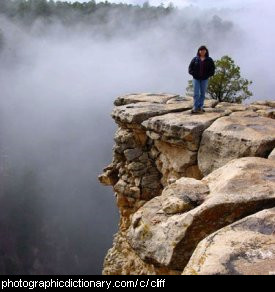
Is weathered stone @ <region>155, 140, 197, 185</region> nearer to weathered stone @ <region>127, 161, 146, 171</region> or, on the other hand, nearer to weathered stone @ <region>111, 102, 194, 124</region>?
weathered stone @ <region>127, 161, 146, 171</region>

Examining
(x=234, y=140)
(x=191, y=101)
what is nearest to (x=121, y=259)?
(x=191, y=101)

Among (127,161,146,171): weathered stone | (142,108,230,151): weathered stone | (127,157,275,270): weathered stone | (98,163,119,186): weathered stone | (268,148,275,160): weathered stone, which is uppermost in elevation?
(142,108,230,151): weathered stone

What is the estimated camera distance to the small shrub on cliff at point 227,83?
2297 centimetres

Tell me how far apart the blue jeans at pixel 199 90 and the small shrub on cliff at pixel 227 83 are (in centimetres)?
828

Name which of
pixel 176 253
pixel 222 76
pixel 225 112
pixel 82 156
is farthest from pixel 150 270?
pixel 82 156

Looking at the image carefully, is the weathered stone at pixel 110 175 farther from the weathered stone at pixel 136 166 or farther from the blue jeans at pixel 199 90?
the blue jeans at pixel 199 90

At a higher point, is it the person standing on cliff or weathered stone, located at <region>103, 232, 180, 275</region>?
the person standing on cliff

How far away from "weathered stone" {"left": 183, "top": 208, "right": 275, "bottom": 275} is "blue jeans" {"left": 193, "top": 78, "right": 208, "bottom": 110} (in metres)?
8.61

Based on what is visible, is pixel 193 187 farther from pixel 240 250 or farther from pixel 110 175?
pixel 110 175

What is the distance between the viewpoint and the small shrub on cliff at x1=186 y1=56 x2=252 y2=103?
22969 mm

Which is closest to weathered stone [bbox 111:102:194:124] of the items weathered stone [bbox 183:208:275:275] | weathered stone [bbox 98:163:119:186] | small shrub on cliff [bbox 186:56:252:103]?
weathered stone [bbox 98:163:119:186]

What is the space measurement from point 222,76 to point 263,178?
15725mm

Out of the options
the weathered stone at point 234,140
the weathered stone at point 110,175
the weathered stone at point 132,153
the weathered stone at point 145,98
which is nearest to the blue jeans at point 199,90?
the weathered stone at point 234,140

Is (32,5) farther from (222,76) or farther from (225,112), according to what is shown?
(225,112)
